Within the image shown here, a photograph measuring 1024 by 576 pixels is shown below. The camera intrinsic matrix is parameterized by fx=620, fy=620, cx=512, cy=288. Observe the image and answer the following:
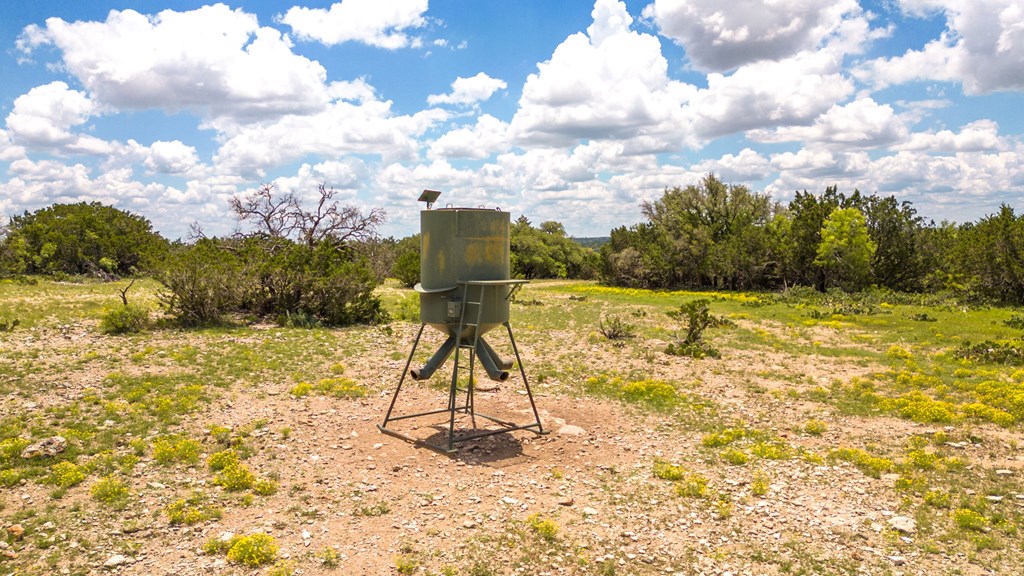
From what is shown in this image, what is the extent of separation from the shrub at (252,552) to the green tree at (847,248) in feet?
118

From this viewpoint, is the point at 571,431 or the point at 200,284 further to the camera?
the point at 200,284

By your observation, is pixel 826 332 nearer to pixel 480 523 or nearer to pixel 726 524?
pixel 726 524

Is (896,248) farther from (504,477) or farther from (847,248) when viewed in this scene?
(504,477)

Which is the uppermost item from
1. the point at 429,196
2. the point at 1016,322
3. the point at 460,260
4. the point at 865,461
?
the point at 429,196

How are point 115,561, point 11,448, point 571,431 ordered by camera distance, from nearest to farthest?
point 115,561
point 11,448
point 571,431

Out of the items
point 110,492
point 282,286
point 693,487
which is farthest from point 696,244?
point 110,492

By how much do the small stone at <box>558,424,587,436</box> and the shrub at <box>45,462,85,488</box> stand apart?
6.76 m

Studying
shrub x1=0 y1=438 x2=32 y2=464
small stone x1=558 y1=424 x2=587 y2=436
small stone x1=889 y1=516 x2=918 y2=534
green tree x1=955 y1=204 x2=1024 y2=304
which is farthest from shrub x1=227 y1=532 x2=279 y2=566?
green tree x1=955 y1=204 x2=1024 y2=304

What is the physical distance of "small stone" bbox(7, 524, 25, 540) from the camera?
6.47m

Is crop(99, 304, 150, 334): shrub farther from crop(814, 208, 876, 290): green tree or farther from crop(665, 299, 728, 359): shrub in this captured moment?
crop(814, 208, 876, 290): green tree

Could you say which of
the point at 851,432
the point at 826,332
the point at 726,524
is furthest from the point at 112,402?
the point at 826,332

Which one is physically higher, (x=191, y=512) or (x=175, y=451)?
(x=175, y=451)

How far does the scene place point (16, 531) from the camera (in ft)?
21.4

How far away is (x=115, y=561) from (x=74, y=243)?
4074 cm
